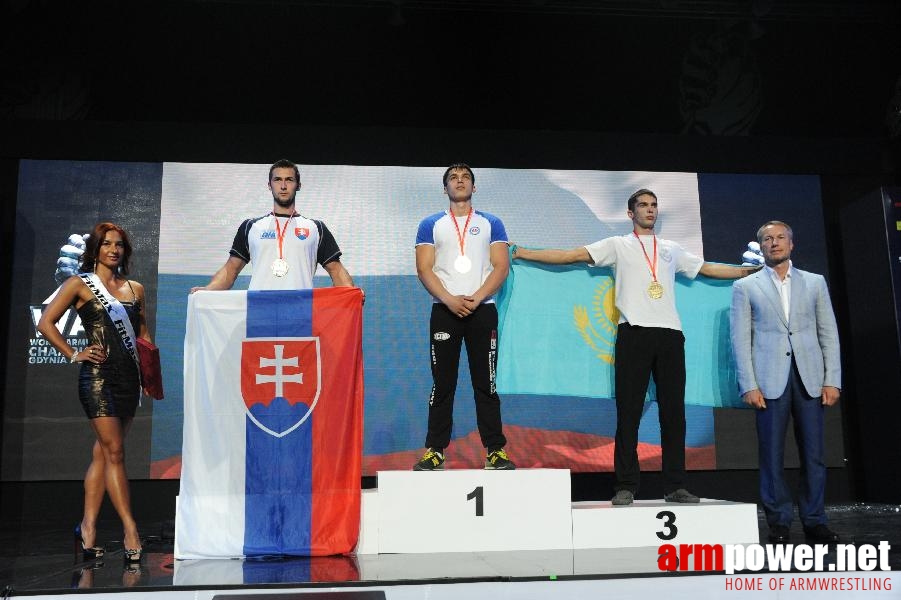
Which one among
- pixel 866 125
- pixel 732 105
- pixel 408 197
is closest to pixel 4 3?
pixel 408 197

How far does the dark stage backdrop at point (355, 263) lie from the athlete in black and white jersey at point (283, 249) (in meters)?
1.82

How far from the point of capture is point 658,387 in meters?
3.83

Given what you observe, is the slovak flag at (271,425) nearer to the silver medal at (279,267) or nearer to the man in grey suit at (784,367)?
the silver medal at (279,267)

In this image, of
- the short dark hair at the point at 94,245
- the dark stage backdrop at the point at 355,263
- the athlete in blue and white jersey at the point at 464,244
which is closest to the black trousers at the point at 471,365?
the athlete in blue and white jersey at the point at 464,244

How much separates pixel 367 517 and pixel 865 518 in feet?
11.4

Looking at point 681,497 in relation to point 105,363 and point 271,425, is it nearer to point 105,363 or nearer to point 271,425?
point 271,425

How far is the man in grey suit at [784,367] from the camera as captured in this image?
389cm

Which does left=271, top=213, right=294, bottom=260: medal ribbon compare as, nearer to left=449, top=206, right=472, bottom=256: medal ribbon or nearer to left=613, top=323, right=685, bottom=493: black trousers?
left=449, top=206, right=472, bottom=256: medal ribbon

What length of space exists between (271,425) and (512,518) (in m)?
1.16

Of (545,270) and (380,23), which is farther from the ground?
(380,23)

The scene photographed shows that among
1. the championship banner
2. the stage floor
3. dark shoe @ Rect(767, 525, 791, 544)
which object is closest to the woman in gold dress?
the stage floor

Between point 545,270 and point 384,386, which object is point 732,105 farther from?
point 384,386

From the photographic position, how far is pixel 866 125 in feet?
21.4

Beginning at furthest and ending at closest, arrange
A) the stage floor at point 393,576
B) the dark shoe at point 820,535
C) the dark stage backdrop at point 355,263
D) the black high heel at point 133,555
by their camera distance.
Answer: the dark stage backdrop at point 355,263 → the dark shoe at point 820,535 → the black high heel at point 133,555 → the stage floor at point 393,576
